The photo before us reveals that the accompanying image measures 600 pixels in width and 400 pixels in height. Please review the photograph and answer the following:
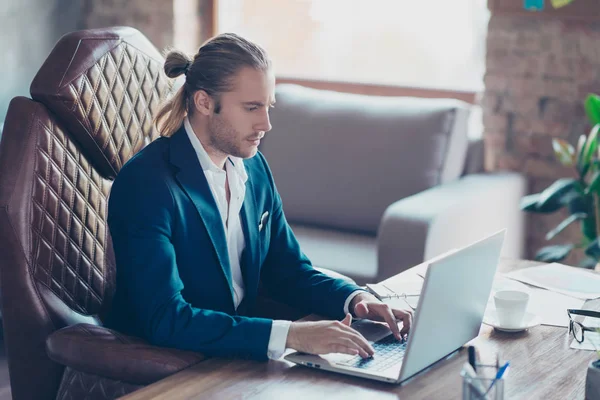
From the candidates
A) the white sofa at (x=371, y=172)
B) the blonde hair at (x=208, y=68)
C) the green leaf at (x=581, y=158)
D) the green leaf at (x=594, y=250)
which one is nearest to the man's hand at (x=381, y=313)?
the blonde hair at (x=208, y=68)

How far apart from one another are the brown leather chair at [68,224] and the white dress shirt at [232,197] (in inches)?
10.8

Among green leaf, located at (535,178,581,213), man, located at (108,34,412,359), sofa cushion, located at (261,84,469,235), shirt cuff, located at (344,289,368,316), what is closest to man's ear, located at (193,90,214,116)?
man, located at (108,34,412,359)

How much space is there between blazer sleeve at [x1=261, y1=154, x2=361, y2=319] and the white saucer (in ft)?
0.93

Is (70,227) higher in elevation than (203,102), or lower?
lower

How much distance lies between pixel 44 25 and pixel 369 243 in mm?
2000

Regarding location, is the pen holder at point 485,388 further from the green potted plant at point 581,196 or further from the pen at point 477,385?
the green potted plant at point 581,196

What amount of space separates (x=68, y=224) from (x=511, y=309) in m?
0.96

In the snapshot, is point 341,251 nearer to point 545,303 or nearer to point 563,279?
point 563,279

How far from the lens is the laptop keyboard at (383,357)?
1.49 meters

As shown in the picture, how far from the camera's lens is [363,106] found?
357 centimetres

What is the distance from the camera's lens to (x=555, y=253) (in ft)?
10.9

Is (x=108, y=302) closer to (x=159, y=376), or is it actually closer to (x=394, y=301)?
(x=159, y=376)

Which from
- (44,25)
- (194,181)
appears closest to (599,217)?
(194,181)

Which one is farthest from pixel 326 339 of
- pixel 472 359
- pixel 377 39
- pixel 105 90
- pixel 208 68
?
pixel 377 39
